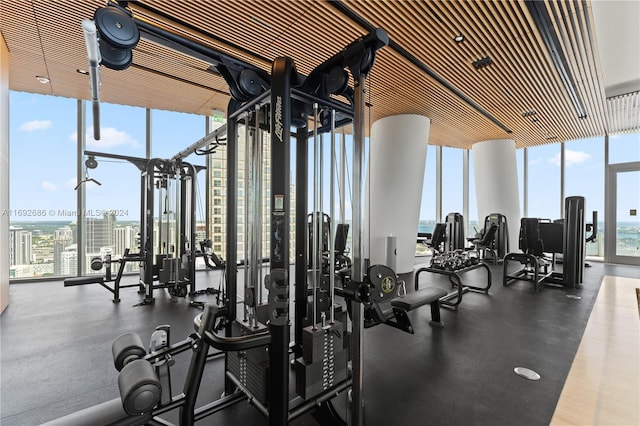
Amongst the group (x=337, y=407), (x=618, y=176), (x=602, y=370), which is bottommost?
(x=337, y=407)

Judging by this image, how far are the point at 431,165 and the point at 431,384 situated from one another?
846 centimetres

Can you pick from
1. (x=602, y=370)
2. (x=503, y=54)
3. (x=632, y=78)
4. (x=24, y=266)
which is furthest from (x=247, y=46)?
(x=632, y=78)

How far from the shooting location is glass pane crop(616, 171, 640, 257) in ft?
26.0

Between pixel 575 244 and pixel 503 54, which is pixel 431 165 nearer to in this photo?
pixel 575 244

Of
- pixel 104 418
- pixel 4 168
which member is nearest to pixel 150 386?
pixel 104 418

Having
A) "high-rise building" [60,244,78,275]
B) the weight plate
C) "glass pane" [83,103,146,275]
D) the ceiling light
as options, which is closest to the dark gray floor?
"high-rise building" [60,244,78,275]

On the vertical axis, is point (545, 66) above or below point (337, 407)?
above

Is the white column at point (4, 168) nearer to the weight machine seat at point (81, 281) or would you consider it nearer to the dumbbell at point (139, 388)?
the weight machine seat at point (81, 281)

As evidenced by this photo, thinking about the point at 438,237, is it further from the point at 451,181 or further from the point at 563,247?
the point at 451,181

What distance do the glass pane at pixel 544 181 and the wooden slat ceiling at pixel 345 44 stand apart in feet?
9.34

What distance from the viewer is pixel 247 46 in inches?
152

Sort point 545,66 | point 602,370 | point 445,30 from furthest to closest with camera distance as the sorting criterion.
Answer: point 545,66 → point 445,30 → point 602,370

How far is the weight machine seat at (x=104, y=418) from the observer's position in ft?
4.83

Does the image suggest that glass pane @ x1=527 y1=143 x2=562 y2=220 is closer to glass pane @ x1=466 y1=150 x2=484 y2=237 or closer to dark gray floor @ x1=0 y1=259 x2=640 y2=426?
glass pane @ x1=466 y1=150 x2=484 y2=237
